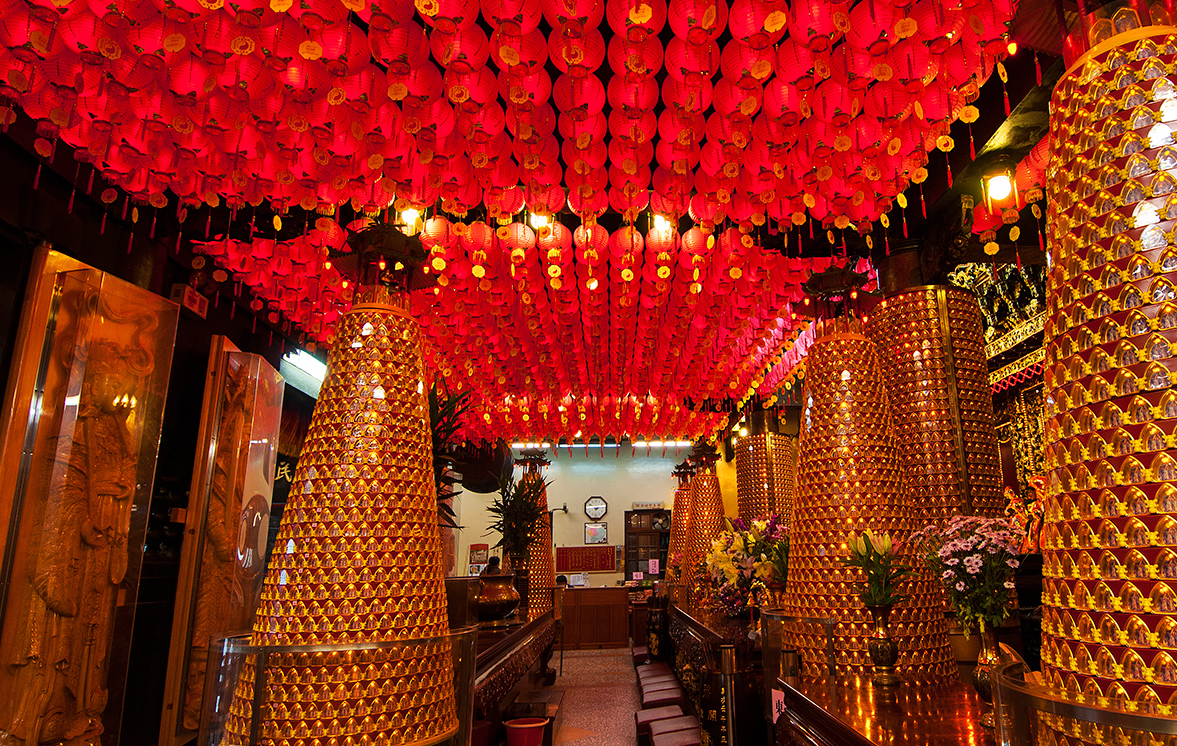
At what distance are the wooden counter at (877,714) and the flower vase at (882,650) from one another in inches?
1.6

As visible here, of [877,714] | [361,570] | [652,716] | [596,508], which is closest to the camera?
[361,570]

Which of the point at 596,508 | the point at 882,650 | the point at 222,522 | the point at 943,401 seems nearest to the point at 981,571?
the point at 882,650

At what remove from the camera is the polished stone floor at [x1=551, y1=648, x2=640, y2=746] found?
5.27 m

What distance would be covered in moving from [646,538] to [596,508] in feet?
4.68

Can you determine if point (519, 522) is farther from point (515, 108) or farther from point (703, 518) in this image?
point (515, 108)

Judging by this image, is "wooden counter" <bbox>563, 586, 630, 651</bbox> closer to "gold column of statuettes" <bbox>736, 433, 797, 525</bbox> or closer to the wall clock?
the wall clock

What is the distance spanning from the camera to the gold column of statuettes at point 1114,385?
884 mm

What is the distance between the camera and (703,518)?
8.14 meters

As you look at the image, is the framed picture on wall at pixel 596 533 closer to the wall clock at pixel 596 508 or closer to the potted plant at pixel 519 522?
the wall clock at pixel 596 508

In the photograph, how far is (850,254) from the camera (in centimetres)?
411

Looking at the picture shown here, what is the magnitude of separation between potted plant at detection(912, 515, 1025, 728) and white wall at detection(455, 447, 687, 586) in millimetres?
13256

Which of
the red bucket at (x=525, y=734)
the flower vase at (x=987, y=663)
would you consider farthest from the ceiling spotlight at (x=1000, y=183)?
the red bucket at (x=525, y=734)

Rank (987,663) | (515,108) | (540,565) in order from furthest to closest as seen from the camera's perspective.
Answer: (540,565), (515,108), (987,663)

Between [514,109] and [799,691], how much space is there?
2.49m
